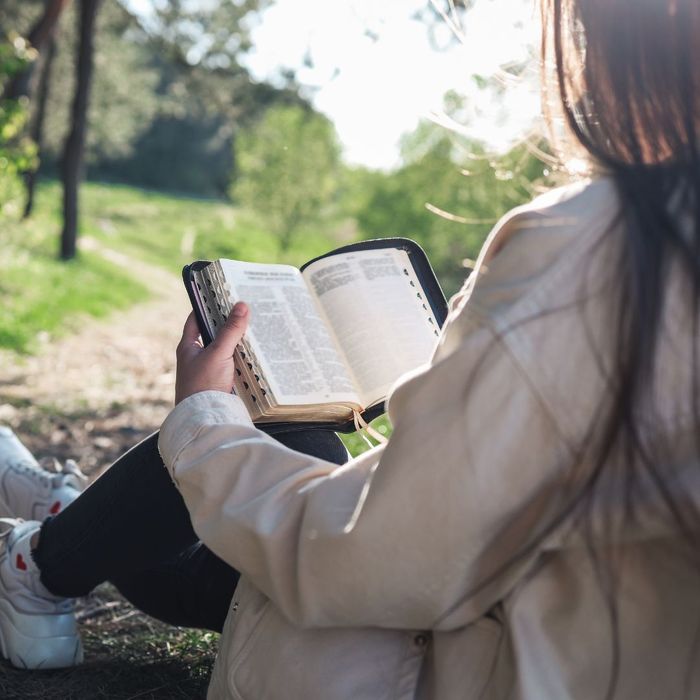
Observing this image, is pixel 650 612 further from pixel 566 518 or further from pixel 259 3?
pixel 259 3

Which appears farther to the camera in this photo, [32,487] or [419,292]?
[32,487]

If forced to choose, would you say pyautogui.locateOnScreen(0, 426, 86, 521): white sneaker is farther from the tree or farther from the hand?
the tree

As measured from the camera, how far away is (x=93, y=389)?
600 centimetres

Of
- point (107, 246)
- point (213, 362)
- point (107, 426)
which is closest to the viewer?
point (213, 362)

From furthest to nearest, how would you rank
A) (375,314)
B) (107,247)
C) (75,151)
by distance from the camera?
1. (107,247)
2. (75,151)
3. (375,314)

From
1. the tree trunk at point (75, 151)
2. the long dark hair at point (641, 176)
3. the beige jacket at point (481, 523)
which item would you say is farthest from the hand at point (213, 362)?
A: the tree trunk at point (75, 151)

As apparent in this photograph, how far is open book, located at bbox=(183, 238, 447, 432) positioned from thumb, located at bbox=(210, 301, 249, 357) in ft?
0.16

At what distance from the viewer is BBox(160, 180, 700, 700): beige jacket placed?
1.03 metres

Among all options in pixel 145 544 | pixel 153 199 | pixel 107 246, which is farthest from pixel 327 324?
pixel 153 199

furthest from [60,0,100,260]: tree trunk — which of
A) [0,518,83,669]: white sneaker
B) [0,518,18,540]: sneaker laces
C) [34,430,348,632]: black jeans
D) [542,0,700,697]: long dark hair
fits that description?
[542,0,700,697]: long dark hair

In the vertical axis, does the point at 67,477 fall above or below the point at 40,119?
below

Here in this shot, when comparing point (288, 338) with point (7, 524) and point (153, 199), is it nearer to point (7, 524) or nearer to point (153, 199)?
point (7, 524)

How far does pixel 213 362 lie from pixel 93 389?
4738 millimetres

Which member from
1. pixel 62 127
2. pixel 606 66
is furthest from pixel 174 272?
pixel 606 66
